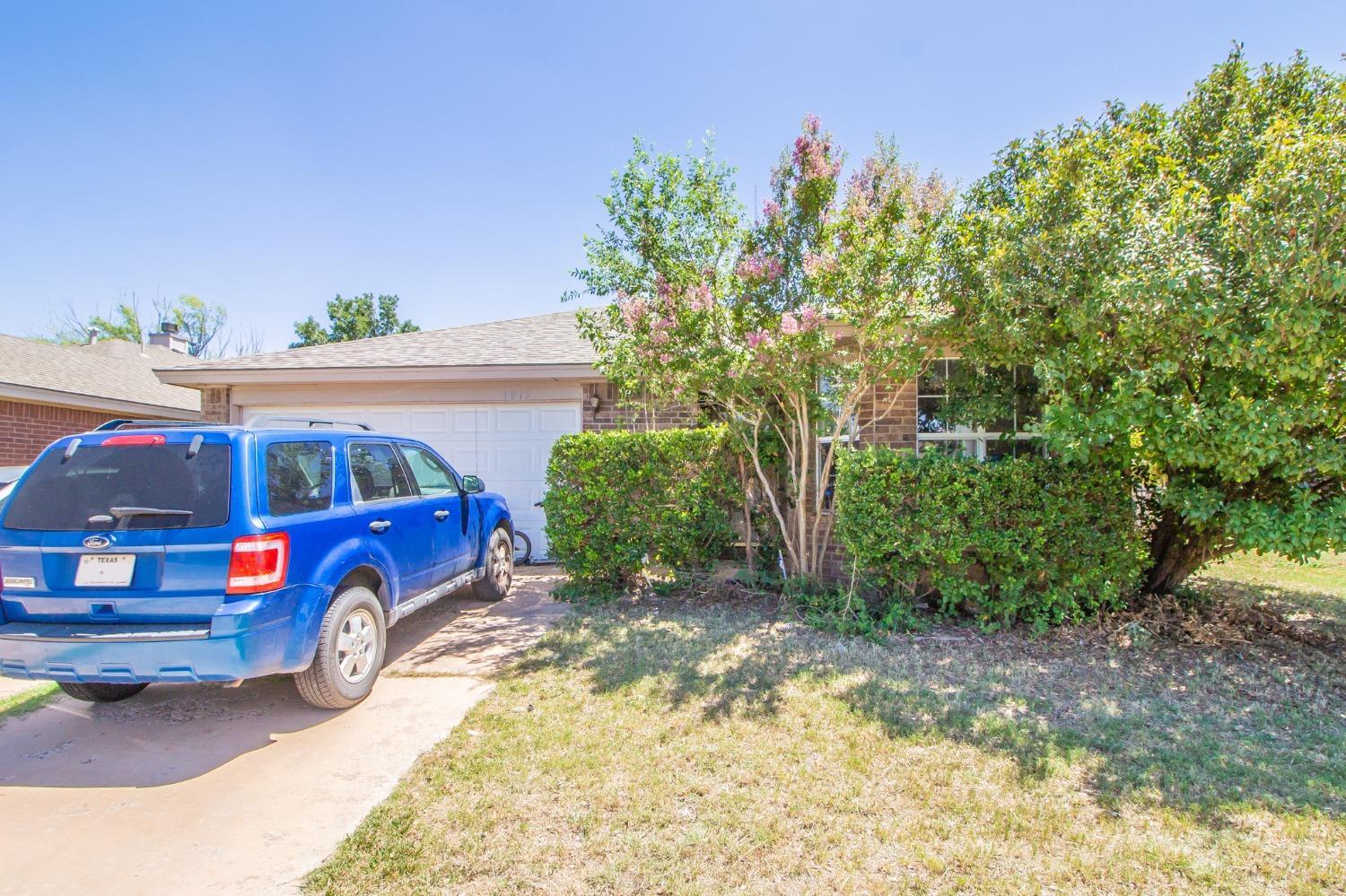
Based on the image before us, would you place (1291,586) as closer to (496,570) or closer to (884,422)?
(884,422)

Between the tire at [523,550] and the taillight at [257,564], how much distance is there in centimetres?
525

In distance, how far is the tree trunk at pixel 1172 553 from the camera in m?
5.57

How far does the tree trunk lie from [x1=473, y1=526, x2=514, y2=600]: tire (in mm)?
6296

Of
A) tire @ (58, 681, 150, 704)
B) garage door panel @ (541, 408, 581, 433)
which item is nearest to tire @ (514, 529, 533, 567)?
garage door panel @ (541, 408, 581, 433)

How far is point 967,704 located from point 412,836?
3244 mm

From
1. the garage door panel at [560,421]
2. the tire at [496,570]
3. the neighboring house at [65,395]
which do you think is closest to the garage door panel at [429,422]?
the garage door panel at [560,421]

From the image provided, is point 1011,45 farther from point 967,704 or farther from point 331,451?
point 331,451

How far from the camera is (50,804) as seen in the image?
2.86 metres

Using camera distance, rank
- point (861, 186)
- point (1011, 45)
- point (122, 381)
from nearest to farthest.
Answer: point (861, 186) → point (1011, 45) → point (122, 381)

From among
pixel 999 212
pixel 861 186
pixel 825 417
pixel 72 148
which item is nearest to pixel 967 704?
pixel 825 417

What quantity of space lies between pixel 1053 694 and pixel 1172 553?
116 inches

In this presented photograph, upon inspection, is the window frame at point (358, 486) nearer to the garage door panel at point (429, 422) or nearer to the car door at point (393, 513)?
the car door at point (393, 513)

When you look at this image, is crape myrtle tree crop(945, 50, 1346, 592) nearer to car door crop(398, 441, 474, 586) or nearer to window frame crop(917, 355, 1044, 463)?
window frame crop(917, 355, 1044, 463)

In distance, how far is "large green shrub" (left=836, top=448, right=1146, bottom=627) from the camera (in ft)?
16.8
